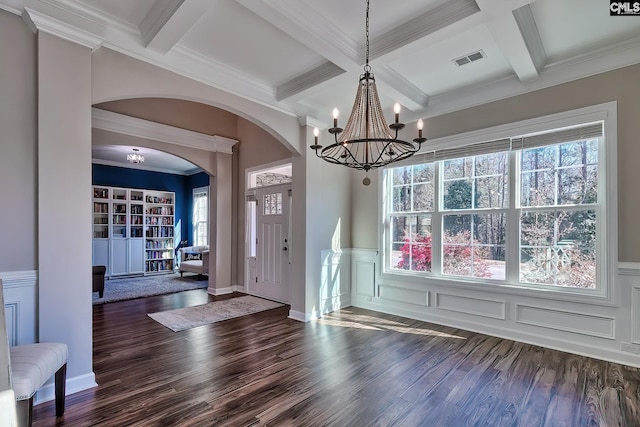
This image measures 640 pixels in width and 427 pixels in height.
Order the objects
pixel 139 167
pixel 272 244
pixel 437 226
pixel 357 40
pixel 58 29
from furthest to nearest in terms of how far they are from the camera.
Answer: pixel 139 167
pixel 272 244
pixel 437 226
pixel 357 40
pixel 58 29

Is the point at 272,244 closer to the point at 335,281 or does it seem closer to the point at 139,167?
the point at 335,281

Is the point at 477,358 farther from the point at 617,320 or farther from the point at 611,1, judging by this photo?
the point at 611,1

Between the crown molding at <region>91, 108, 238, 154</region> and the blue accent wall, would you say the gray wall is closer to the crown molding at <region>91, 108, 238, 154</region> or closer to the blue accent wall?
the crown molding at <region>91, 108, 238, 154</region>

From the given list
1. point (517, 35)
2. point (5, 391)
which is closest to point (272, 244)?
point (5, 391)

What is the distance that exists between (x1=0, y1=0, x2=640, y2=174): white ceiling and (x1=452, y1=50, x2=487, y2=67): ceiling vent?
55 millimetres

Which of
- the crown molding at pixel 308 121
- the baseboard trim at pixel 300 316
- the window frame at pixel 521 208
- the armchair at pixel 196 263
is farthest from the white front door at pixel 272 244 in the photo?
the window frame at pixel 521 208

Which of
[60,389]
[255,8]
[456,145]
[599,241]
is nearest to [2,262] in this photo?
[60,389]

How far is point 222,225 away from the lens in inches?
239

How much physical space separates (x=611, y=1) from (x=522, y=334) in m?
3.19

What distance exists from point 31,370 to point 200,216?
302 inches

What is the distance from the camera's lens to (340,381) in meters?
2.64

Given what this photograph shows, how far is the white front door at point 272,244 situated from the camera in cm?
534

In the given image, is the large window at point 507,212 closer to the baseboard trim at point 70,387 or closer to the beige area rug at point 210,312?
the beige area rug at point 210,312

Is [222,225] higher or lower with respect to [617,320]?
higher
